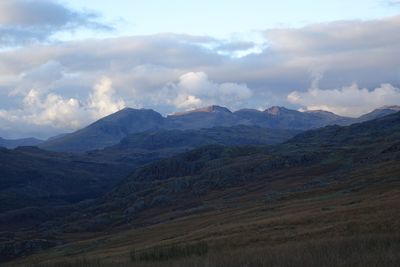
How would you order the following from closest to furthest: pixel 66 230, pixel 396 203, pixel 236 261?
pixel 236 261, pixel 396 203, pixel 66 230

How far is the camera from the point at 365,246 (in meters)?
25.6

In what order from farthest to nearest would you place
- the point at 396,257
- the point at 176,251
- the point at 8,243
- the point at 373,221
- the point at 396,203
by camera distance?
1. the point at 8,243
2. the point at 396,203
3. the point at 373,221
4. the point at 176,251
5. the point at 396,257

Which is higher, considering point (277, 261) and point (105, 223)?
point (277, 261)

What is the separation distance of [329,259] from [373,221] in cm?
2794

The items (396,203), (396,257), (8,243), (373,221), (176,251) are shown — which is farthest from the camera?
(8,243)

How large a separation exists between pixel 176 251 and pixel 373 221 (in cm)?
2175

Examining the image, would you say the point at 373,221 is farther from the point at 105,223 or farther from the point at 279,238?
the point at 105,223

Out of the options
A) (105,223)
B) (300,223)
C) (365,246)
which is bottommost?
(105,223)

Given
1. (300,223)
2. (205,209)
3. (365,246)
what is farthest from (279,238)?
(205,209)

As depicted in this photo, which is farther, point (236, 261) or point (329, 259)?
point (236, 261)

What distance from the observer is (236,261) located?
24.5 m

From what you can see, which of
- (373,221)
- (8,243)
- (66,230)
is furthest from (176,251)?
(66,230)

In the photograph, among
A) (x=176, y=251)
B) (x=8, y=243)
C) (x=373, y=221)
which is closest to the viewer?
(x=176, y=251)

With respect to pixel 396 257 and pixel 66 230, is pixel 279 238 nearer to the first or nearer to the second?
pixel 396 257
